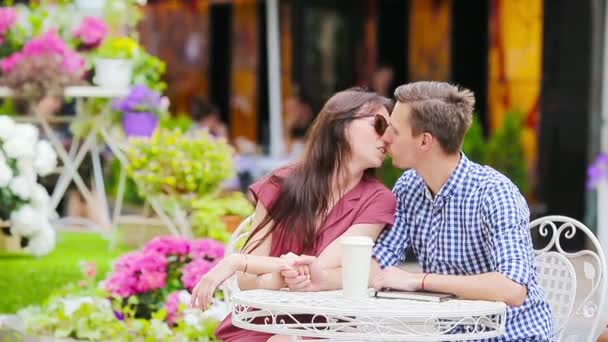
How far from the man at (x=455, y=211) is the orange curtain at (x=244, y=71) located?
387 inches

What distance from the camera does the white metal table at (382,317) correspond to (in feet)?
10.1

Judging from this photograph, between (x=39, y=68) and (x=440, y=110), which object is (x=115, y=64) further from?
(x=440, y=110)

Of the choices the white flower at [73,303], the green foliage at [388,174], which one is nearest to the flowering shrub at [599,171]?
the green foliage at [388,174]

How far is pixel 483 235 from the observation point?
351 cm

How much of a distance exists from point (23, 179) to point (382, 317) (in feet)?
13.2

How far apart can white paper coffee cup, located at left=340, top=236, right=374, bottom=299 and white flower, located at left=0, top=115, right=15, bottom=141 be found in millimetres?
3590

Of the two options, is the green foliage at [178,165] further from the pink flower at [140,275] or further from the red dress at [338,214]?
the red dress at [338,214]

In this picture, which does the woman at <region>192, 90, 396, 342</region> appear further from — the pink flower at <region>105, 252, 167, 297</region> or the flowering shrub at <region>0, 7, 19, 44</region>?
the flowering shrub at <region>0, 7, 19, 44</region>

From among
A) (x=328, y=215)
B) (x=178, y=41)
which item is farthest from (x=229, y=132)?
(x=328, y=215)

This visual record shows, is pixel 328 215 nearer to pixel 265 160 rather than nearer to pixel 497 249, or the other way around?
pixel 497 249

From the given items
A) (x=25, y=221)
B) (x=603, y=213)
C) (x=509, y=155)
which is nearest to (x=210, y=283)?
(x=25, y=221)

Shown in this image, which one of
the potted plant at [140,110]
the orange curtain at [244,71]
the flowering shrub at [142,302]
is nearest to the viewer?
the flowering shrub at [142,302]

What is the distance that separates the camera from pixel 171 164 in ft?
22.3

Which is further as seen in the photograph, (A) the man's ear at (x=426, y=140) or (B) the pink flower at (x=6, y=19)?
(B) the pink flower at (x=6, y=19)
